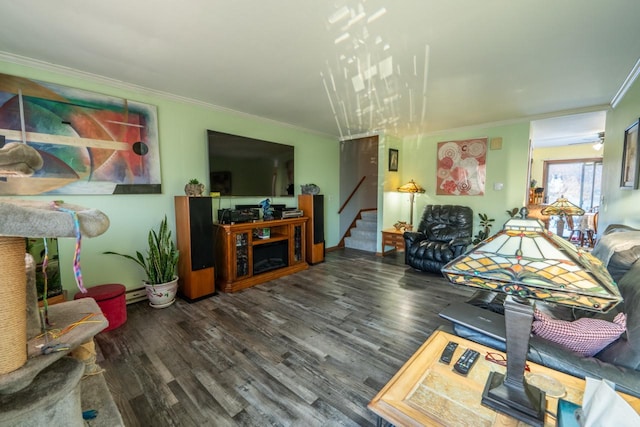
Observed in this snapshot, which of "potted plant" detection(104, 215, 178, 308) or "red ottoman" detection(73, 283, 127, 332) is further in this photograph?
"potted plant" detection(104, 215, 178, 308)

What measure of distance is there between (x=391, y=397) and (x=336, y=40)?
218 centimetres

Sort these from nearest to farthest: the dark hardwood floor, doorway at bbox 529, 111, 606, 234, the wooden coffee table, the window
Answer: the wooden coffee table, the dark hardwood floor, doorway at bbox 529, 111, 606, 234, the window

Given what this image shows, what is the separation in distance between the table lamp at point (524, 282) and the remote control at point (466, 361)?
4.4 inches

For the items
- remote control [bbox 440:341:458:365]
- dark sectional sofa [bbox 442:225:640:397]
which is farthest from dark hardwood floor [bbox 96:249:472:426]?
dark sectional sofa [bbox 442:225:640:397]

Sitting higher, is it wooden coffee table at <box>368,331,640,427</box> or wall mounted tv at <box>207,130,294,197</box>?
wall mounted tv at <box>207,130,294,197</box>

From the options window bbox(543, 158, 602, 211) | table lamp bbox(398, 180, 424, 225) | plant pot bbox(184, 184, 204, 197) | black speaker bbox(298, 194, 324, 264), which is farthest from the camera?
window bbox(543, 158, 602, 211)

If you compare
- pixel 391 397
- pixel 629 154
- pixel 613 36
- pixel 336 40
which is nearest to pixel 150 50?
pixel 336 40

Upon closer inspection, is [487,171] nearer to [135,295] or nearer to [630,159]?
[630,159]

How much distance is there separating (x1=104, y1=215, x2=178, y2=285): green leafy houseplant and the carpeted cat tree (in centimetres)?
212

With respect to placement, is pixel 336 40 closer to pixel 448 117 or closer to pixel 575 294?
pixel 575 294

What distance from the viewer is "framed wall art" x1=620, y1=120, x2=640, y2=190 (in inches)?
88.3

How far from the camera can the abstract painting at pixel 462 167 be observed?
4453 mm

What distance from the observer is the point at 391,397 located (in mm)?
915

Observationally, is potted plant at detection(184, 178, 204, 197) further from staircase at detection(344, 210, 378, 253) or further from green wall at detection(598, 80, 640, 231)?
green wall at detection(598, 80, 640, 231)
